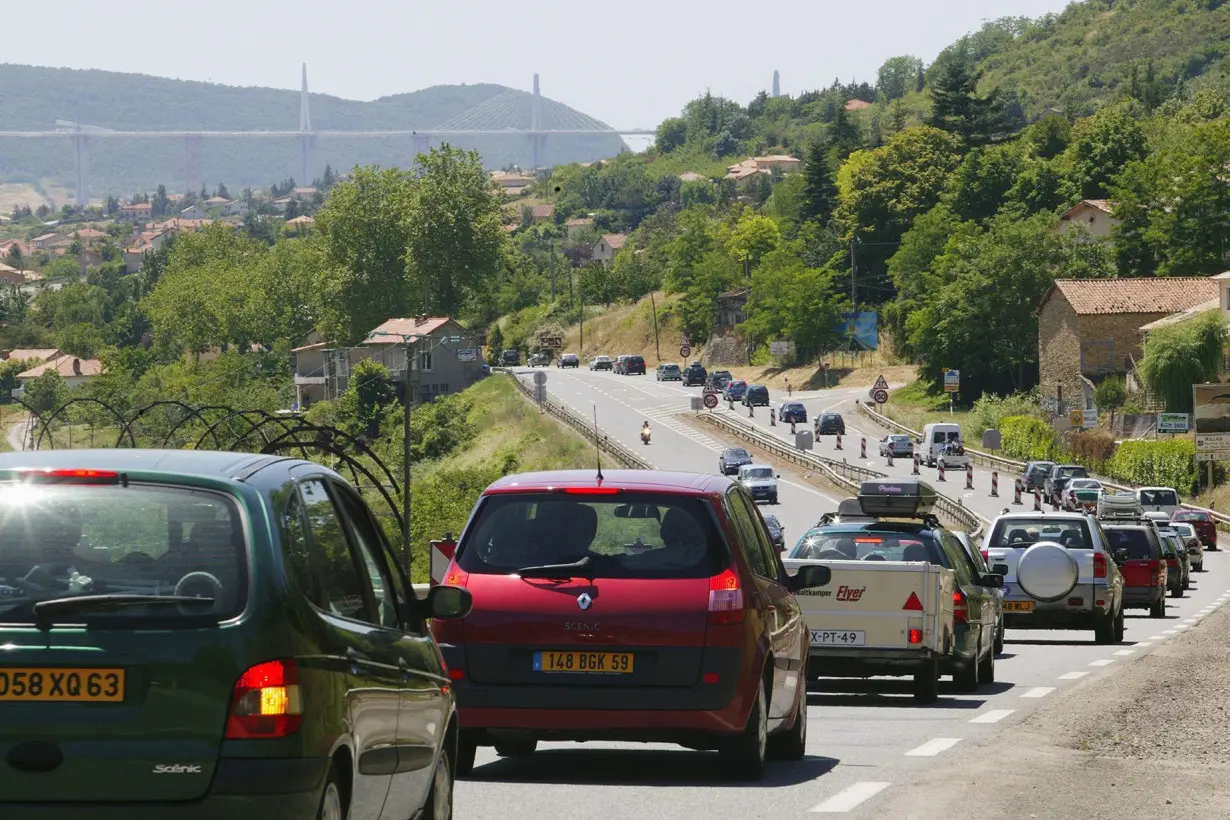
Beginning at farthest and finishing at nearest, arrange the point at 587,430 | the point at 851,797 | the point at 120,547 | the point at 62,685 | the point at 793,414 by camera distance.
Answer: the point at 587,430, the point at 793,414, the point at 851,797, the point at 120,547, the point at 62,685

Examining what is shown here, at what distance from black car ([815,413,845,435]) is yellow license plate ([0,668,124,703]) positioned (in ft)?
320

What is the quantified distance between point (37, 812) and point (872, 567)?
11746mm

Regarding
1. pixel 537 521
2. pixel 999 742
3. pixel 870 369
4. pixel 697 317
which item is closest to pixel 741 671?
pixel 537 521

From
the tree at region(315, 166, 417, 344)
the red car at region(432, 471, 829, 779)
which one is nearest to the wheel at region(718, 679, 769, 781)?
the red car at region(432, 471, 829, 779)

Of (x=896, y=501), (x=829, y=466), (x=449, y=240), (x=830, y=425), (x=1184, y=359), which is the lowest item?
(x=829, y=466)

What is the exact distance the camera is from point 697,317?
173500mm

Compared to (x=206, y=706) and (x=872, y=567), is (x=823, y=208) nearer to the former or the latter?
(x=872, y=567)

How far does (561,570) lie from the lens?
11.4 meters

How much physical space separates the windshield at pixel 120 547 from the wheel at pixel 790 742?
21.1ft

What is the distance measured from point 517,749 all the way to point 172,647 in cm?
667

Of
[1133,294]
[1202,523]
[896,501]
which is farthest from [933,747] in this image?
[1133,294]

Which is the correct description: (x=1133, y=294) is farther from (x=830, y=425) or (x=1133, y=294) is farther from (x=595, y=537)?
(x=595, y=537)

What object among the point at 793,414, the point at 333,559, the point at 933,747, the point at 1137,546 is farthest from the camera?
the point at 793,414

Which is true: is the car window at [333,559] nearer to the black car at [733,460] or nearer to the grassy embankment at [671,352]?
the black car at [733,460]
